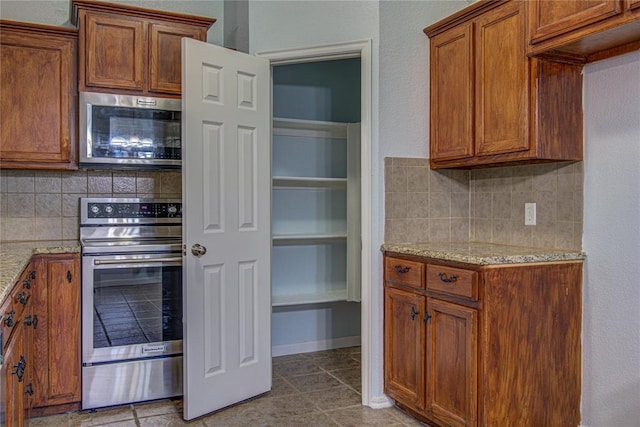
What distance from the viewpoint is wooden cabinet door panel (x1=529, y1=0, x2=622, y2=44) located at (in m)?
2.03

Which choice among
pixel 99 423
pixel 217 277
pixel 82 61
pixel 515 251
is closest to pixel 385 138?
pixel 515 251

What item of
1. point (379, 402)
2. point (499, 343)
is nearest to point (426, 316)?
point (499, 343)

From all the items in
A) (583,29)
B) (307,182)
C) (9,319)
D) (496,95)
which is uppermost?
(583,29)

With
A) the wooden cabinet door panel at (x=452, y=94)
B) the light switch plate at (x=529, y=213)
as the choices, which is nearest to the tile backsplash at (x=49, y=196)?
the wooden cabinet door panel at (x=452, y=94)

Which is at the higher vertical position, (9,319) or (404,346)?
(9,319)

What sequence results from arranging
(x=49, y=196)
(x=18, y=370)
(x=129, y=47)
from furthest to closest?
(x=49, y=196), (x=129, y=47), (x=18, y=370)

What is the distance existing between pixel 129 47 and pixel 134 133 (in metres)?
0.50

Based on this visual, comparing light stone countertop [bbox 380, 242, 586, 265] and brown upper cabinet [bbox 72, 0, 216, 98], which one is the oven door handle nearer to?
brown upper cabinet [bbox 72, 0, 216, 98]

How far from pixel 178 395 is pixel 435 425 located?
58.2 inches

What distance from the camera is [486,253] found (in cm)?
247

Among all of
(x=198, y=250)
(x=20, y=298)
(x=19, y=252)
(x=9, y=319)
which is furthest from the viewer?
(x=198, y=250)

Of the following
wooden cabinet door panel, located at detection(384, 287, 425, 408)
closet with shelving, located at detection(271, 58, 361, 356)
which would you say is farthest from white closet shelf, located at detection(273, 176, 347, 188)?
wooden cabinet door panel, located at detection(384, 287, 425, 408)

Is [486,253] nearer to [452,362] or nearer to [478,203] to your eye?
[452,362]

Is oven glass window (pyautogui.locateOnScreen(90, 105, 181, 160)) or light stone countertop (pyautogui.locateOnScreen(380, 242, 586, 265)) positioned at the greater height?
oven glass window (pyautogui.locateOnScreen(90, 105, 181, 160))
